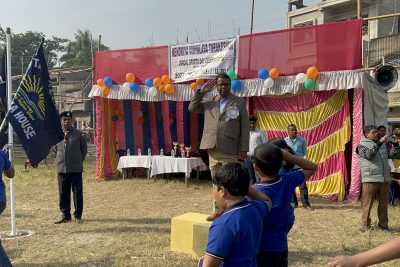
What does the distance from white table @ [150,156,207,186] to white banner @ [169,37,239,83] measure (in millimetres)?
2005

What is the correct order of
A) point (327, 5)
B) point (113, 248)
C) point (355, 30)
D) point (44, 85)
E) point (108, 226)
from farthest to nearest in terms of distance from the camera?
point (327, 5) < point (355, 30) < point (108, 226) < point (44, 85) < point (113, 248)

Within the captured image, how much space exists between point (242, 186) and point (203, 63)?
293 inches

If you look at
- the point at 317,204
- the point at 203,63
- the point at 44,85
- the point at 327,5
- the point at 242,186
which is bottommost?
the point at 317,204

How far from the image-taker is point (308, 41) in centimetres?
812

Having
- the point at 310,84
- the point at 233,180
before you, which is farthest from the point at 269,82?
the point at 233,180

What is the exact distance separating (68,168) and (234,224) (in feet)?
16.0

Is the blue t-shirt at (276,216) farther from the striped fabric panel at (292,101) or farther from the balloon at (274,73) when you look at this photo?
the striped fabric panel at (292,101)

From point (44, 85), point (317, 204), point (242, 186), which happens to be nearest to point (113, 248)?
point (44, 85)

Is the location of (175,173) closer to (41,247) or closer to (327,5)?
(41,247)

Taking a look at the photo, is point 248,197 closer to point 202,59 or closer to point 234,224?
point 234,224

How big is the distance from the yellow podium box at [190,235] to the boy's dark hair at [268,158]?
78.2 inches

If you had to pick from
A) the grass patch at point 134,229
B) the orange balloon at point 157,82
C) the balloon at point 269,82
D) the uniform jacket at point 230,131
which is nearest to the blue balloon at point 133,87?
the orange balloon at point 157,82

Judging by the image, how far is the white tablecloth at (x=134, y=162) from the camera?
35.0 feet

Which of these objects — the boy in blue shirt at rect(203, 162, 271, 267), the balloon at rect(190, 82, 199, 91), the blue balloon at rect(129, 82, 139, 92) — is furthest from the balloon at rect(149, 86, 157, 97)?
the boy in blue shirt at rect(203, 162, 271, 267)
